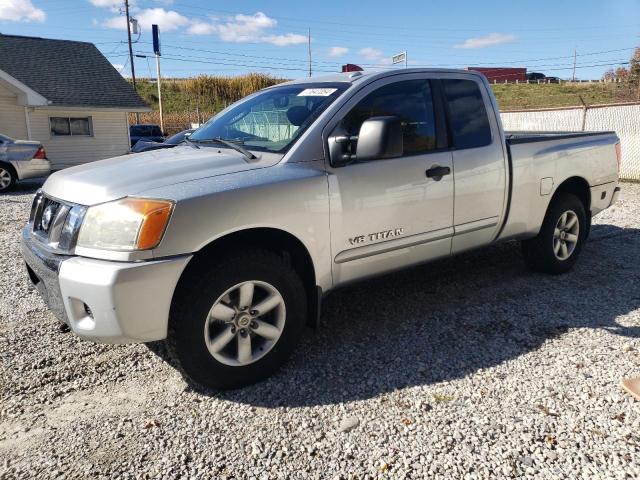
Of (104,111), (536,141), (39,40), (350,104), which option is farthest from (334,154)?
(39,40)

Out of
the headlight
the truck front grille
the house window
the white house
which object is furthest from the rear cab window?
the house window

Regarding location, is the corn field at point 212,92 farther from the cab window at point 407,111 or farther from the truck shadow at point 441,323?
the cab window at point 407,111

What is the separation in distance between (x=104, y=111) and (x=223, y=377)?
21592 mm

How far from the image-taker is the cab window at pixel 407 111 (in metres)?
3.52

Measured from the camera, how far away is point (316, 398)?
2982 mm

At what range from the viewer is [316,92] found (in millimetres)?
3672

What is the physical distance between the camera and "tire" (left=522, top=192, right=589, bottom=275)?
484 cm

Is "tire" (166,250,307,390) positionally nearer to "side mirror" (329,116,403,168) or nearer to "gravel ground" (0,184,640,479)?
"gravel ground" (0,184,640,479)

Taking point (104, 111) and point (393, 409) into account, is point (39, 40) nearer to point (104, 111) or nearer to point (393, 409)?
point (104, 111)

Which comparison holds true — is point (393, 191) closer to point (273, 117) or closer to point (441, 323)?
point (273, 117)

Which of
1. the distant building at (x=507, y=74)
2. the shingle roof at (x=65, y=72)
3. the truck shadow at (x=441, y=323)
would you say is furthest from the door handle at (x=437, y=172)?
the distant building at (x=507, y=74)

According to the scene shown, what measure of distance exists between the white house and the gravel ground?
18159 mm

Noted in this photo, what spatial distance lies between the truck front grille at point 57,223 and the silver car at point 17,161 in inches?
411

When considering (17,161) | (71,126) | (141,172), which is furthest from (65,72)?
(141,172)
